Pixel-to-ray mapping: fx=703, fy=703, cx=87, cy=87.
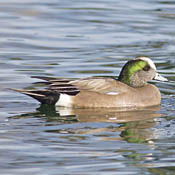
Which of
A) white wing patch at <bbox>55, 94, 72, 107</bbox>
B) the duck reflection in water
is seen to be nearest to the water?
the duck reflection in water

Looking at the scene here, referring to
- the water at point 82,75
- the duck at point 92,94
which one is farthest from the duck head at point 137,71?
the water at point 82,75

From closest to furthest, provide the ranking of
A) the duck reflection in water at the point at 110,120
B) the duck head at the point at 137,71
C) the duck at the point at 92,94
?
1. the duck reflection in water at the point at 110,120
2. the duck at the point at 92,94
3. the duck head at the point at 137,71

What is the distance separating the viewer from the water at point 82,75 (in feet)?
22.2

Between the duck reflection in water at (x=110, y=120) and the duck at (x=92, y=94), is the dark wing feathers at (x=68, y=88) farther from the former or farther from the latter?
the duck reflection in water at (x=110, y=120)

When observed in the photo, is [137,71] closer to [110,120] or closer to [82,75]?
[110,120]

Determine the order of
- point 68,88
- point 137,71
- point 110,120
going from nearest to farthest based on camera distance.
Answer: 1. point 110,120
2. point 68,88
3. point 137,71

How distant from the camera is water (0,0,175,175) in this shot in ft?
22.2

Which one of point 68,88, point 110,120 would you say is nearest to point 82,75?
point 68,88

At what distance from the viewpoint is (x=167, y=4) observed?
18000mm

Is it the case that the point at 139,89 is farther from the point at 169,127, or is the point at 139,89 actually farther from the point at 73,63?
the point at 73,63

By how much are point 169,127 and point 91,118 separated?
1.10m

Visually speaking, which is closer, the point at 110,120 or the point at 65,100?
the point at 110,120

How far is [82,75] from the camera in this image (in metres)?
11.2

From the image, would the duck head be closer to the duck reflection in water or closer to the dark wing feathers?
the dark wing feathers
